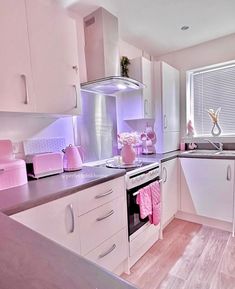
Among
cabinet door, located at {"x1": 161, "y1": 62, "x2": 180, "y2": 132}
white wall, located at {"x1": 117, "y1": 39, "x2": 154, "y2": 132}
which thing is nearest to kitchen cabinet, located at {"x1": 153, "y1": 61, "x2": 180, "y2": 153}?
cabinet door, located at {"x1": 161, "y1": 62, "x2": 180, "y2": 132}

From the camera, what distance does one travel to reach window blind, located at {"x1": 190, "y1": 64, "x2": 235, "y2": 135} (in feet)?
8.71

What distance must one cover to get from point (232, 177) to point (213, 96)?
1.27 m

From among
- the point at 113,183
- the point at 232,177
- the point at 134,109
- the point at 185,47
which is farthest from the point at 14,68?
the point at 185,47

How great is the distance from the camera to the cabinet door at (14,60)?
1.14m

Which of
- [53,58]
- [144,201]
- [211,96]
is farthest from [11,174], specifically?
[211,96]

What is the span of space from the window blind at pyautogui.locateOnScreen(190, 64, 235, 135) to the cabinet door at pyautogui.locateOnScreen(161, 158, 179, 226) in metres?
0.91

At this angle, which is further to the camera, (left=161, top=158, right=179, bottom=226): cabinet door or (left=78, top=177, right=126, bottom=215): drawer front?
(left=161, top=158, right=179, bottom=226): cabinet door

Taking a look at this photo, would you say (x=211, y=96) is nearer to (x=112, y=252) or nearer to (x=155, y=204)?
(x=155, y=204)

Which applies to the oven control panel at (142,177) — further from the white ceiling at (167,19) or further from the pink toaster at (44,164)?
the white ceiling at (167,19)

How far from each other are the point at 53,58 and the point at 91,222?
48.0 inches

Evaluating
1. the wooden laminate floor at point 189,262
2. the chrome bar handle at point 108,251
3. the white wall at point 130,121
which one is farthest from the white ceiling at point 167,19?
the wooden laminate floor at point 189,262

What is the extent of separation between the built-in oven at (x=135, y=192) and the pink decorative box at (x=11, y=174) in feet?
2.63

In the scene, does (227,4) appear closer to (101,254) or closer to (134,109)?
(134,109)

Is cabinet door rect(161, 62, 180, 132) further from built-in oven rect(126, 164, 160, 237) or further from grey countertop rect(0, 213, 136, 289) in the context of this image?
grey countertop rect(0, 213, 136, 289)
